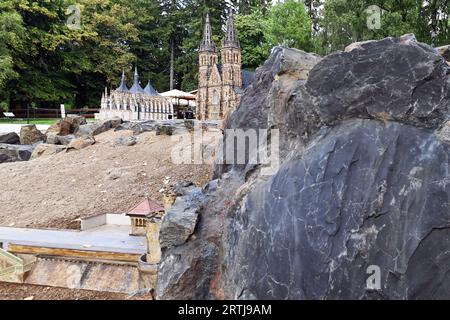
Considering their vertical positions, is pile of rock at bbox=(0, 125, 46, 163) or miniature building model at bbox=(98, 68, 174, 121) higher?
miniature building model at bbox=(98, 68, 174, 121)

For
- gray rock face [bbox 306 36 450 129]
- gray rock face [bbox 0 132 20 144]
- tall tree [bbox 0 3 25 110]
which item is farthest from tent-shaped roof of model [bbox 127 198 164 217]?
tall tree [bbox 0 3 25 110]

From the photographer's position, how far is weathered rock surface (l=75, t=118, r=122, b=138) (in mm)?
20391

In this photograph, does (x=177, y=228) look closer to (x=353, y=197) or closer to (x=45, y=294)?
(x=353, y=197)

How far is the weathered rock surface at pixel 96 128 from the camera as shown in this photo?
20.4 m

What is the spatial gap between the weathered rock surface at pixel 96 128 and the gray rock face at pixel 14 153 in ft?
7.67

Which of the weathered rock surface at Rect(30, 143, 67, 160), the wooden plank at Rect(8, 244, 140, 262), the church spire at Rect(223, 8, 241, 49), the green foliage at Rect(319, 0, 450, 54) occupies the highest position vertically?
the church spire at Rect(223, 8, 241, 49)

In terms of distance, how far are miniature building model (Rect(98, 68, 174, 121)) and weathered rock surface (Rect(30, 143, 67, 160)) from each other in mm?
7931

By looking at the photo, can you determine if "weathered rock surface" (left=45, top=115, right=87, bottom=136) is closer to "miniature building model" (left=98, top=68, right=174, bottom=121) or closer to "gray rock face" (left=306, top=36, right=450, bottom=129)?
"miniature building model" (left=98, top=68, right=174, bottom=121)

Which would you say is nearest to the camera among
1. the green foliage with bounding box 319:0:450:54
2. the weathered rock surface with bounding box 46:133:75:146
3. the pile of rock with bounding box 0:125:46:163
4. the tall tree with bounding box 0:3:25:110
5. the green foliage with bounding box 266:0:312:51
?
the green foliage with bounding box 319:0:450:54

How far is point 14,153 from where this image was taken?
1956cm

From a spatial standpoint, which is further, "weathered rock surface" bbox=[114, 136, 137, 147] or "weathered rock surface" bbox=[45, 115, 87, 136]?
"weathered rock surface" bbox=[45, 115, 87, 136]

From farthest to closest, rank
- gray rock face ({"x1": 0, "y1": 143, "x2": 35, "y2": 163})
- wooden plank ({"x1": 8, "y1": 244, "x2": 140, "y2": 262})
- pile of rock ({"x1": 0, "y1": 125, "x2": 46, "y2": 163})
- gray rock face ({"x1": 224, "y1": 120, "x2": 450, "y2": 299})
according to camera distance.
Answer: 1. pile of rock ({"x1": 0, "y1": 125, "x2": 46, "y2": 163})
2. gray rock face ({"x1": 0, "y1": 143, "x2": 35, "y2": 163})
3. wooden plank ({"x1": 8, "y1": 244, "x2": 140, "y2": 262})
4. gray rock face ({"x1": 224, "y1": 120, "x2": 450, "y2": 299})

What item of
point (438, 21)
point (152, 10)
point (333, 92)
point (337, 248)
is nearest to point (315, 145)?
point (333, 92)


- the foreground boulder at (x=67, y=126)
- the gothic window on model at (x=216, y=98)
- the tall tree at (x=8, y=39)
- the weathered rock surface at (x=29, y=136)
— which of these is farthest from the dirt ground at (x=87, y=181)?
the gothic window on model at (x=216, y=98)
